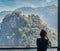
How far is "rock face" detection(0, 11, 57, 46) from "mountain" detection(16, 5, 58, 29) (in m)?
0.09

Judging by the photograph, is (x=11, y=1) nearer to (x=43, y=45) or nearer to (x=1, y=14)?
(x=1, y=14)

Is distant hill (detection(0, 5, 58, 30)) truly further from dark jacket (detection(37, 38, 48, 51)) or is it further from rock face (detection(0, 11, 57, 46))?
dark jacket (detection(37, 38, 48, 51))

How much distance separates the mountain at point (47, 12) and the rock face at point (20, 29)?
88mm

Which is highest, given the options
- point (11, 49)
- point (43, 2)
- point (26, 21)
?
point (43, 2)

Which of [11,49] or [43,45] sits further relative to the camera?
[11,49]

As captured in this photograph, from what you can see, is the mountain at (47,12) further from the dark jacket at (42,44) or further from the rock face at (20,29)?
the dark jacket at (42,44)

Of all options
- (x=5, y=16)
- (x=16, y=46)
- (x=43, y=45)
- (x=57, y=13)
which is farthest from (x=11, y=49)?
(x=57, y=13)

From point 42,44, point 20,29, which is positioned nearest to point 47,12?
point 20,29

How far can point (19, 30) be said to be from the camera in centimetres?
438

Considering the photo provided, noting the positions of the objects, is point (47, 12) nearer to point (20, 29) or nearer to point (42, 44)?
point (20, 29)

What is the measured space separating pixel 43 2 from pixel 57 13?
15.5 inches

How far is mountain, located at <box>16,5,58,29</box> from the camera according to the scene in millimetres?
4398

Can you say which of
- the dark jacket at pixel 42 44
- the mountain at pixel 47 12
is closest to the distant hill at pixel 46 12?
the mountain at pixel 47 12

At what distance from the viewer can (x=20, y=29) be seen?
14.3ft
